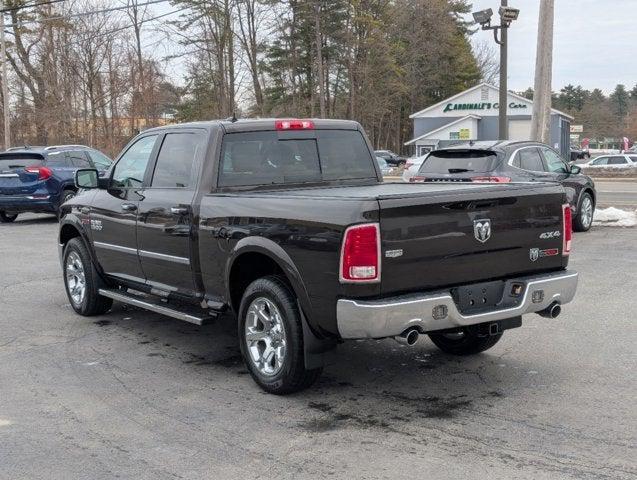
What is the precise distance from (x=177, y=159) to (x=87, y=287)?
2059mm

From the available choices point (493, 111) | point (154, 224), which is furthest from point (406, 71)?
point (154, 224)

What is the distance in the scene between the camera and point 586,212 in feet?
46.2

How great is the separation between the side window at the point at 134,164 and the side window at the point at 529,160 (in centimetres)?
704

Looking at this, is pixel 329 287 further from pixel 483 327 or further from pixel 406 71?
pixel 406 71

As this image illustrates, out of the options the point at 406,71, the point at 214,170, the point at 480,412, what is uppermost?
the point at 406,71

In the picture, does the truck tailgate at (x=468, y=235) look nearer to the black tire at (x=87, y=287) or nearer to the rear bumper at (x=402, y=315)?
the rear bumper at (x=402, y=315)

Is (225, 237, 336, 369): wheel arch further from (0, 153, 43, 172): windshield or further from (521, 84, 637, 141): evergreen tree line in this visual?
(521, 84, 637, 141): evergreen tree line

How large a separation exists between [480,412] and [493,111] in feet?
184

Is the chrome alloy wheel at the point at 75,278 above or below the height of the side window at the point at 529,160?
below

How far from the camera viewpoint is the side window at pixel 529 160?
12273mm

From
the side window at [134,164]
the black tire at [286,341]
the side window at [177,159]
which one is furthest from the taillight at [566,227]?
the side window at [134,164]

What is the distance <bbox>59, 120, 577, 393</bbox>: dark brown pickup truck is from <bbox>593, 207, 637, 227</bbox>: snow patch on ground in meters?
9.73

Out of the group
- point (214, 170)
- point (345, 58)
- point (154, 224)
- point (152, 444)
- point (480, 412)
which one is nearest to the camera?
point (152, 444)

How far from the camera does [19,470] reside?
13.3 ft
